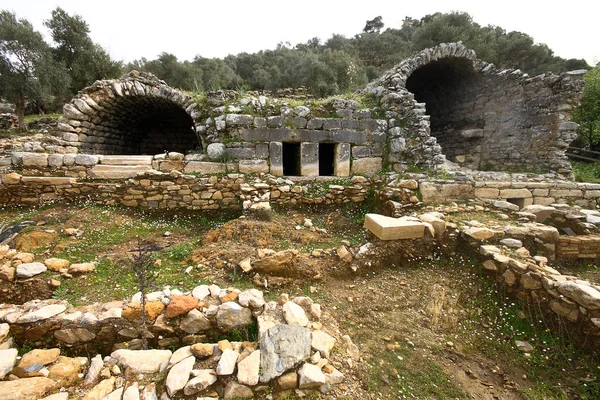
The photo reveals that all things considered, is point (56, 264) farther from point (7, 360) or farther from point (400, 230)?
point (400, 230)

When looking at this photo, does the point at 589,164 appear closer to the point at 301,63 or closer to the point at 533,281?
the point at 533,281

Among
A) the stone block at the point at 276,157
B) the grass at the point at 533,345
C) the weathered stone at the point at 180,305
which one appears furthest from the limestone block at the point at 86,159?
the grass at the point at 533,345

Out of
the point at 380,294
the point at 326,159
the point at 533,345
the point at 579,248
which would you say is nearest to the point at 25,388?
the point at 380,294

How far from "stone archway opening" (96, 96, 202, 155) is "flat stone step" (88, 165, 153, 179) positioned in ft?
5.65

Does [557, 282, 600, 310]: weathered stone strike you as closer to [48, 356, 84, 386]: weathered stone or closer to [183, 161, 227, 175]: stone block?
[48, 356, 84, 386]: weathered stone

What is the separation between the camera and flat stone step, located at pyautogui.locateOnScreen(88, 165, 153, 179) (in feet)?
19.2

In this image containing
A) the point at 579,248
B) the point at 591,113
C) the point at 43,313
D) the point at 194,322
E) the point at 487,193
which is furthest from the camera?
the point at 591,113

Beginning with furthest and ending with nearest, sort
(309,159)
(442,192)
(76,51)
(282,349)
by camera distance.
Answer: (76,51) < (309,159) < (442,192) < (282,349)

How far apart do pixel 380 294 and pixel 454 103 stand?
30.4 ft

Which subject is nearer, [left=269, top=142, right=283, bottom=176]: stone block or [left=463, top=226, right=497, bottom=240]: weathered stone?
[left=463, top=226, right=497, bottom=240]: weathered stone

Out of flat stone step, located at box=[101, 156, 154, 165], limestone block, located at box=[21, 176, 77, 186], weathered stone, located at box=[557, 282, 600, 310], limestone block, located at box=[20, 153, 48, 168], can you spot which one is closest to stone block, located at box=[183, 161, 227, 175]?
flat stone step, located at box=[101, 156, 154, 165]

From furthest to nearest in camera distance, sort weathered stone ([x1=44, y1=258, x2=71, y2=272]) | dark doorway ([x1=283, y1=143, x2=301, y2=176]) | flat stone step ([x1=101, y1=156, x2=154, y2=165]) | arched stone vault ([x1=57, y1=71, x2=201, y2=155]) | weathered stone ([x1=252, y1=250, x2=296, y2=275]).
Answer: dark doorway ([x1=283, y1=143, x2=301, y2=176]) → arched stone vault ([x1=57, y1=71, x2=201, y2=155]) → flat stone step ([x1=101, y1=156, x2=154, y2=165]) → weathered stone ([x1=252, y1=250, x2=296, y2=275]) → weathered stone ([x1=44, y1=258, x2=71, y2=272])

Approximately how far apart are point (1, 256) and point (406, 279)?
5.92 metres

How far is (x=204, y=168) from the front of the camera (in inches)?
242
